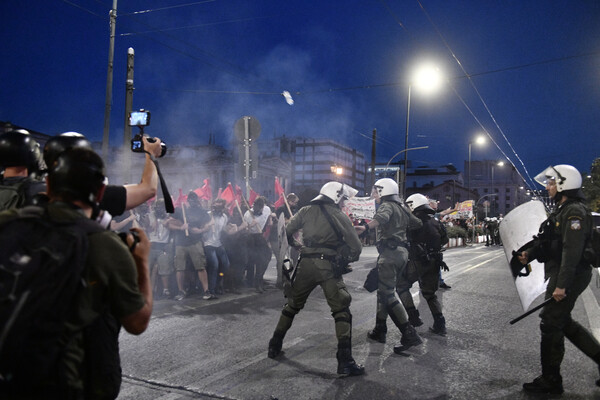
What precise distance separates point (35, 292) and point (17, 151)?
5.40 feet

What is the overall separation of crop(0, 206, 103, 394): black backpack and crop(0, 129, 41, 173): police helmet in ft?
4.62

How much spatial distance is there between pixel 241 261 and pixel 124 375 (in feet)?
17.2

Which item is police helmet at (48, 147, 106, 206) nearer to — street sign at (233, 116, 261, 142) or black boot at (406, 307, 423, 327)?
black boot at (406, 307, 423, 327)

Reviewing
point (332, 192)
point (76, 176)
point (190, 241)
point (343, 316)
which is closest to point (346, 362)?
point (343, 316)

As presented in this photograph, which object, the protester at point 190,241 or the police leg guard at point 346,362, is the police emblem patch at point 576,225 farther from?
the protester at point 190,241

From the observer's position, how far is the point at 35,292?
4.63 ft

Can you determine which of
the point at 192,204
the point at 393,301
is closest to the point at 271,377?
the point at 393,301

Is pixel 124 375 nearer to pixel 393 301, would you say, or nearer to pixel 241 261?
pixel 393 301

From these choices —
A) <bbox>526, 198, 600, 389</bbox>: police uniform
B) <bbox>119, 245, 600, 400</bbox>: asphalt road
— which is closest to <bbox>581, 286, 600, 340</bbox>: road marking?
<bbox>119, 245, 600, 400</bbox>: asphalt road

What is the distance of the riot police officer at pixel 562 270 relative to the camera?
3.77 metres

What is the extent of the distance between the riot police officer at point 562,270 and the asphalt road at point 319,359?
0.30 m

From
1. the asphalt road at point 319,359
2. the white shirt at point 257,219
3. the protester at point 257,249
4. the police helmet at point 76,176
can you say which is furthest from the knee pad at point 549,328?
the white shirt at point 257,219

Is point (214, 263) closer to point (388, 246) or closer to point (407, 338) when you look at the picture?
point (388, 246)

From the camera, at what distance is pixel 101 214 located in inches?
73.1
